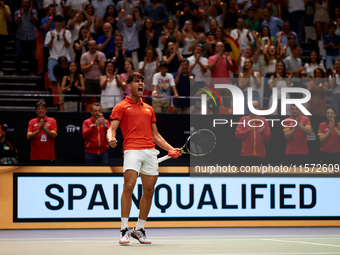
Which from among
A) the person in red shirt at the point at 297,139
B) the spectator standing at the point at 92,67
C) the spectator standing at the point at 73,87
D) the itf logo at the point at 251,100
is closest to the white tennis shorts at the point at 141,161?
the person in red shirt at the point at 297,139

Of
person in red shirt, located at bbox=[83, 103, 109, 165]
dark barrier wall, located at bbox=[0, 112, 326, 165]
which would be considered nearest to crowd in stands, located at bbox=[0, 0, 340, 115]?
dark barrier wall, located at bbox=[0, 112, 326, 165]

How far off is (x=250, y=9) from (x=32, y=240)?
11.4 m

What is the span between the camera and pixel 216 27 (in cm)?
1661

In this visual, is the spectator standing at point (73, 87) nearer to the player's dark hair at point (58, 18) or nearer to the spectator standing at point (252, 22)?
the player's dark hair at point (58, 18)

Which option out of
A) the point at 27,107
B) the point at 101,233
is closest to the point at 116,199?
the point at 101,233

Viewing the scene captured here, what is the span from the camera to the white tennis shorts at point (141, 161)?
7.95 m

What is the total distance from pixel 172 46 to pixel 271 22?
178 inches

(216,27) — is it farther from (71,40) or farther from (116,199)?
(116,199)

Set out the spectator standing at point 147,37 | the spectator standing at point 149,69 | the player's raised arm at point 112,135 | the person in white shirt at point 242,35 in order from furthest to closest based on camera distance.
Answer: the person in white shirt at point 242,35, the spectator standing at point 147,37, the spectator standing at point 149,69, the player's raised arm at point 112,135

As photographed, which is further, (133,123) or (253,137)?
(253,137)

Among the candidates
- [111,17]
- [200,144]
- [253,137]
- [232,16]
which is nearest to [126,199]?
[200,144]

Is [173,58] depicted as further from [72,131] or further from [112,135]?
[112,135]

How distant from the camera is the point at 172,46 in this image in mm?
15133

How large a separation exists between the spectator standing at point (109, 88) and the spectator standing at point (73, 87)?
590mm
